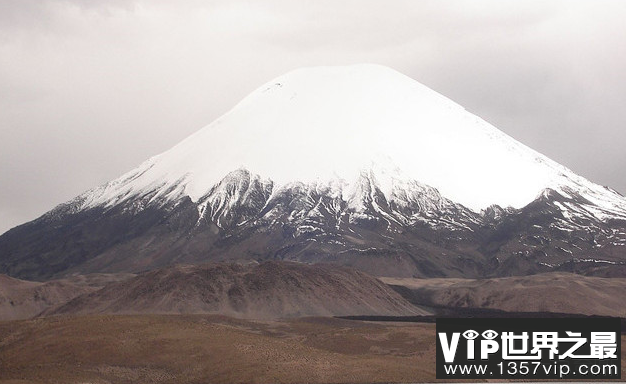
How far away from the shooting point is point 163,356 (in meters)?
112

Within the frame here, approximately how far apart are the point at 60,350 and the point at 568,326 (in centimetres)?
6110

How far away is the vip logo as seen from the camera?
73188mm

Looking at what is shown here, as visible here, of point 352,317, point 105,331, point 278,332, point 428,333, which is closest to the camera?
point 105,331

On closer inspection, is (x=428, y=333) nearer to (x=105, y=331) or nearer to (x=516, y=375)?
(x=516, y=375)

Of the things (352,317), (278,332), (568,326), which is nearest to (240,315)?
(352,317)

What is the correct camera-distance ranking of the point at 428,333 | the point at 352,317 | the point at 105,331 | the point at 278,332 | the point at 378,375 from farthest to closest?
the point at 352,317 < the point at 278,332 < the point at 428,333 < the point at 105,331 < the point at 378,375

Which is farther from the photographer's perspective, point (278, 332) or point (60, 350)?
point (278, 332)

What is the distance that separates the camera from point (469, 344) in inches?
2896

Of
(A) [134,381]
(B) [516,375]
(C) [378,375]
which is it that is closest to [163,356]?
(A) [134,381]

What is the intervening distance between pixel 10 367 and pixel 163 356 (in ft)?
55.6

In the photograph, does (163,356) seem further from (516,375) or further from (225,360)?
(516,375)

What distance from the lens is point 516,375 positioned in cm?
10675

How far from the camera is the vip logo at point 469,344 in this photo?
73188 millimetres

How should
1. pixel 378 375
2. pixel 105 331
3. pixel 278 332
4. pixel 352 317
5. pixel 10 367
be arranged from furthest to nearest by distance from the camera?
pixel 352 317 → pixel 278 332 → pixel 105 331 → pixel 10 367 → pixel 378 375
